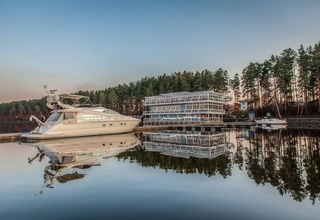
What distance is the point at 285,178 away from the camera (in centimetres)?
876

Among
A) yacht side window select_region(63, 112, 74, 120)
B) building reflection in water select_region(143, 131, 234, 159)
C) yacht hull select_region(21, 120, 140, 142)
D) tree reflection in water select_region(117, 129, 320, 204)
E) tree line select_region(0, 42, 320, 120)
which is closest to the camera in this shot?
tree reflection in water select_region(117, 129, 320, 204)

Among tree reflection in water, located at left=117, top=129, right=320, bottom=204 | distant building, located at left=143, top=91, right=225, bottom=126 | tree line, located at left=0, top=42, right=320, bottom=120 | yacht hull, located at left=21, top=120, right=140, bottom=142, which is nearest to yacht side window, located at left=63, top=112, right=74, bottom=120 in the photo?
yacht hull, located at left=21, top=120, right=140, bottom=142

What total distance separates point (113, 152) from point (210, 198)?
10.1 metres

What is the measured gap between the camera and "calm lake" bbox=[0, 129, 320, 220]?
6227 mm

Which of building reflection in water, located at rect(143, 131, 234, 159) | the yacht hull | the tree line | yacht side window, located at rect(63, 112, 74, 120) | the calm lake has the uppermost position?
the tree line

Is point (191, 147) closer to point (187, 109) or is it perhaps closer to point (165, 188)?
point (165, 188)

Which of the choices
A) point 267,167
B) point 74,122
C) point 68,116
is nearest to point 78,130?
point 74,122

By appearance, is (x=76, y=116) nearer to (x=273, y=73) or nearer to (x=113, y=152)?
(x=113, y=152)

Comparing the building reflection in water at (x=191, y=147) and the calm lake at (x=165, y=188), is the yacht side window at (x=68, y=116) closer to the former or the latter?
the building reflection in water at (x=191, y=147)

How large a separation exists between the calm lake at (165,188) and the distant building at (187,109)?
3035 centimetres

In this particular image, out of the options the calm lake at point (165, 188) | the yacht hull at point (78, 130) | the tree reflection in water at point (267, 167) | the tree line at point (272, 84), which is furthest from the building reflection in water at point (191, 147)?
the tree line at point (272, 84)

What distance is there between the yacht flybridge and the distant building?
15.4 metres

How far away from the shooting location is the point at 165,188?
818 centimetres

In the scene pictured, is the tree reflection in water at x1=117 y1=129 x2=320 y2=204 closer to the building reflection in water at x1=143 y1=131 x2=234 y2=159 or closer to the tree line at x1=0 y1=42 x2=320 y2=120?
the building reflection in water at x1=143 y1=131 x2=234 y2=159
